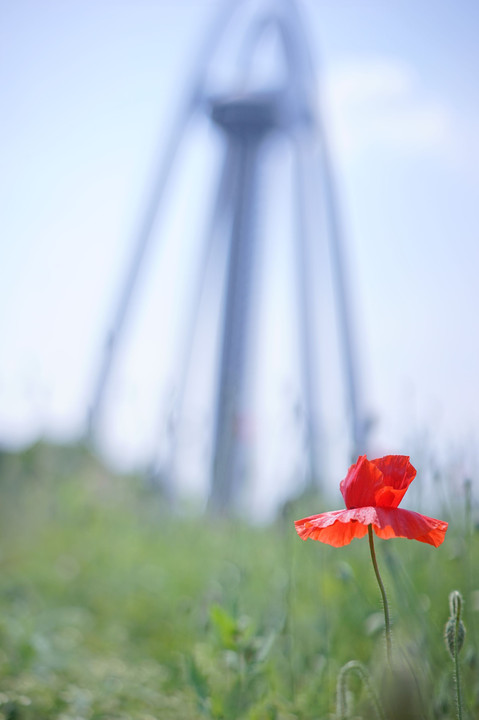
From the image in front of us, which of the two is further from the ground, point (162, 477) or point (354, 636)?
point (162, 477)

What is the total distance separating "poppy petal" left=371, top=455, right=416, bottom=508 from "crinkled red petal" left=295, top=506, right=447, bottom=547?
0.04 feet

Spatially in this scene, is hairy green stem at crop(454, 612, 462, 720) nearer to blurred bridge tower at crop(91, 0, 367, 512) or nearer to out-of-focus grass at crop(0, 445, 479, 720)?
out-of-focus grass at crop(0, 445, 479, 720)

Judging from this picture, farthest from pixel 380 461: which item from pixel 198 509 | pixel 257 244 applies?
pixel 257 244

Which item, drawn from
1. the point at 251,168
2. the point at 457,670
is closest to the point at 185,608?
the point at 457,670

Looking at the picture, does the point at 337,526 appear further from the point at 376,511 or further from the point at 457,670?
the point at 457,670

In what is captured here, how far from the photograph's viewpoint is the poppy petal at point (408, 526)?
0.58 meters

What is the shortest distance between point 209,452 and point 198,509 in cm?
69

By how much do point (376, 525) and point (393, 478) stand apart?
0.05 meters

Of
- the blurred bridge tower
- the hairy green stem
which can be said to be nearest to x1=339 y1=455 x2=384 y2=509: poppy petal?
the hairy green stem

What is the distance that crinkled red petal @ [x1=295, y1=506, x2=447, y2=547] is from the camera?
0.58 meters

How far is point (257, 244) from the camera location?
4992 millimetres

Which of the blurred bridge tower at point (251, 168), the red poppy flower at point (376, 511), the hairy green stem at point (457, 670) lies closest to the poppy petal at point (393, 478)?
the red poppy flower at point (376, 511)

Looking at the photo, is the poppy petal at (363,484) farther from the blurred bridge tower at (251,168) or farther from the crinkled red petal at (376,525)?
the blurred bridge tower at (251,168)

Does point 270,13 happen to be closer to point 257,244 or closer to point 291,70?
point 291,70
